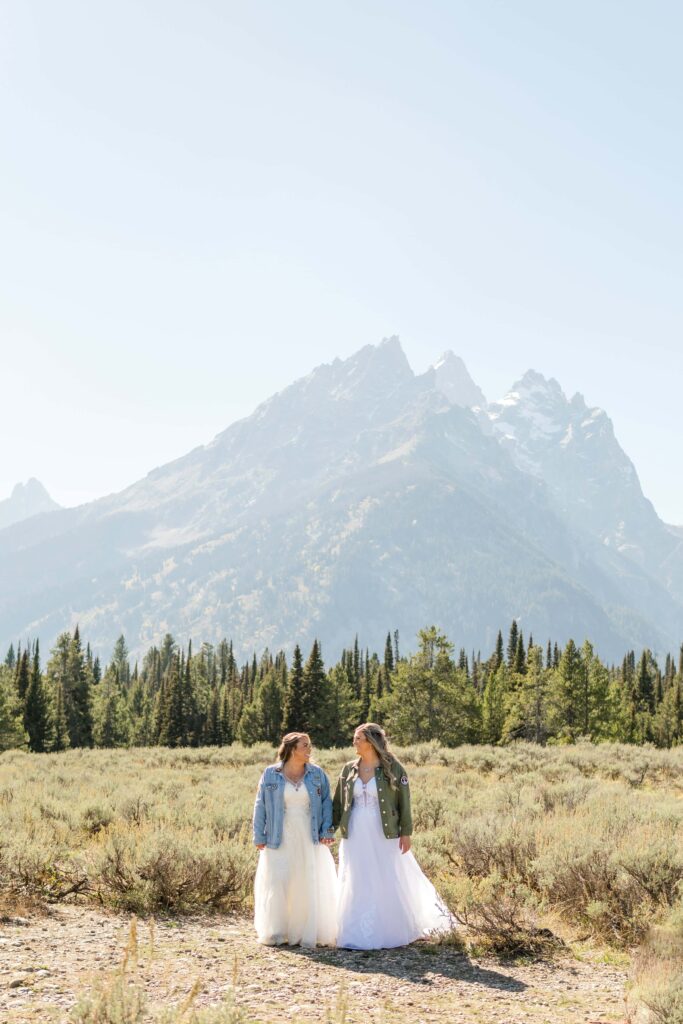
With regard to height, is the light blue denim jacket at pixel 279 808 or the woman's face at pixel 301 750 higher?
the woman's face at pixel 301 750

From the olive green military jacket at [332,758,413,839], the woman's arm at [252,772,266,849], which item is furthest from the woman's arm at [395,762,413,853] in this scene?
the woman's arm at [252,772,266,849]

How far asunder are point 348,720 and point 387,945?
2538 inches

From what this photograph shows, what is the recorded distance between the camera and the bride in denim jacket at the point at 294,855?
353 inches

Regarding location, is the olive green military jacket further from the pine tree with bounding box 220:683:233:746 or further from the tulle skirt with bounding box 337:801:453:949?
the pine tree with bounding box 220:683:233:746

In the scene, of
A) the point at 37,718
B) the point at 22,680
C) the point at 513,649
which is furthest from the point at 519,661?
the point at 22,680

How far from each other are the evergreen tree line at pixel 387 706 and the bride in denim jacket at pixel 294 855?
40.8 meters

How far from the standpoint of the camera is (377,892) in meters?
9.07

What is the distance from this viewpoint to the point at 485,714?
57594 millimetres

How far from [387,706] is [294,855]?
1684 inches

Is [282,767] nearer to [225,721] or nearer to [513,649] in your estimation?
[225,721]

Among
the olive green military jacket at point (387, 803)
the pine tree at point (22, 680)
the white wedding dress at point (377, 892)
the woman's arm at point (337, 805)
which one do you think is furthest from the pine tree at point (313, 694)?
the white wedding dress at point (377, 892)

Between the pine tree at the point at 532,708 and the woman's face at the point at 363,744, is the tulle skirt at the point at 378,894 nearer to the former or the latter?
the woman's face at the point at 363,744

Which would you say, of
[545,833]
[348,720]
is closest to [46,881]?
[545,833]

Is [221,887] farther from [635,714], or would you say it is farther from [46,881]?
[635,714]
